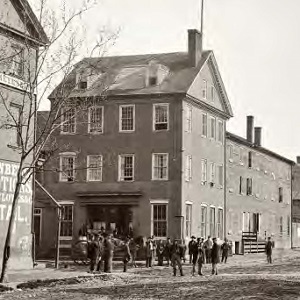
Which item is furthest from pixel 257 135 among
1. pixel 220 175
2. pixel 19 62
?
pixel 19 62

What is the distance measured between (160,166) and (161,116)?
10.5 ft

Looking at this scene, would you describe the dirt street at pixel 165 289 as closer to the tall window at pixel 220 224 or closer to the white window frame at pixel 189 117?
the white window frame at pixel 189 117

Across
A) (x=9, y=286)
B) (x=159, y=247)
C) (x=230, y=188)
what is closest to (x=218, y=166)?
(x=230, y=188)

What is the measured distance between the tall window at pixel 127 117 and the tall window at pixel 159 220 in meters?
5.40

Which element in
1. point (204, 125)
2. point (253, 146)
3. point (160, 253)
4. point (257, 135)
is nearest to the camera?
point (160, 253)

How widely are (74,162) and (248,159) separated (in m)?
19.6

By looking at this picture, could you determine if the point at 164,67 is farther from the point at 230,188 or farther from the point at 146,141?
the point at 230,188

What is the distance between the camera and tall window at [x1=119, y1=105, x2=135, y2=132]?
46.9m

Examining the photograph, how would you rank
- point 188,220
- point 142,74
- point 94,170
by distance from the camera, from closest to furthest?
point 188,220 → point 94,170 → point 142,74

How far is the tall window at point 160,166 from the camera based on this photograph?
45.9m

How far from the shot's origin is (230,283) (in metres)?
24.8

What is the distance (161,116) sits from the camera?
46.4m

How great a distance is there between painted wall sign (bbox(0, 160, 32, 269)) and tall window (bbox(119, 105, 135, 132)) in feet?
48.2

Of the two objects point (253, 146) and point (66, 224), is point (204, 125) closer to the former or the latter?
point (66, 224)
